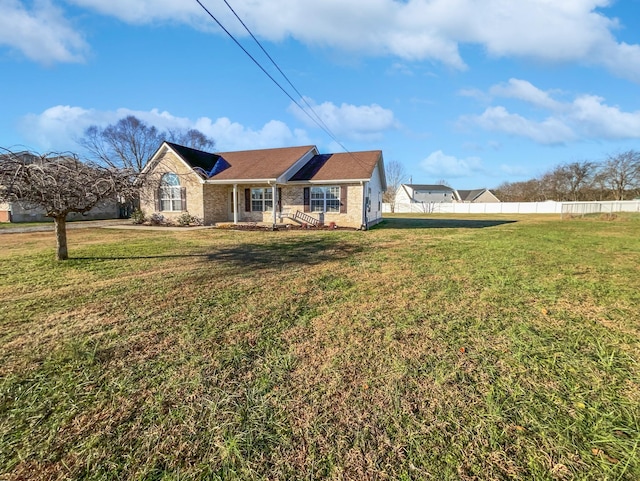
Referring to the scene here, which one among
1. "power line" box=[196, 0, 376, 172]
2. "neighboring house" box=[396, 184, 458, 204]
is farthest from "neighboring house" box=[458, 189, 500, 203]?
"power line" box=[196, 0, 376, 172]

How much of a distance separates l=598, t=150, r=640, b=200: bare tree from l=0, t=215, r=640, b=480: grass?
5394 centimetres

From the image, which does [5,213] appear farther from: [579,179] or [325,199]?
[579,179]

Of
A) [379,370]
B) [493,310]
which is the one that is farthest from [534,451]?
[493,310]

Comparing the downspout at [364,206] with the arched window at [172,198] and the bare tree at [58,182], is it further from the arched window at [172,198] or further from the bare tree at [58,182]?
the bare tree at [58,182]

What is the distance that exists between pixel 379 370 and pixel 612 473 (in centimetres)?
161

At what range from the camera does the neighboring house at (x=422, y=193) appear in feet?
200

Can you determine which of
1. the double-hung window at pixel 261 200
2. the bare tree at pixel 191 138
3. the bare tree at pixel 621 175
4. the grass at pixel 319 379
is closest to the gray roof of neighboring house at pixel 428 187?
the bare tree at pixel 621 175

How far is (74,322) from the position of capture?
397 cm

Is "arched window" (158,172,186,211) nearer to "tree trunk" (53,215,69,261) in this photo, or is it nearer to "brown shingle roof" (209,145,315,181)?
"brown shingle roof" (209,145,315,181)

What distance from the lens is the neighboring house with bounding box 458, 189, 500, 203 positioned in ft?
207

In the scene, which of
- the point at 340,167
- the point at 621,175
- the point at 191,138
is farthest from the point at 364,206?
the point at 621,175

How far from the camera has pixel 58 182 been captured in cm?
626

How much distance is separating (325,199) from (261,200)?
4027 mm

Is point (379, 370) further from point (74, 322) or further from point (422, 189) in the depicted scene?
point (422, 189)
